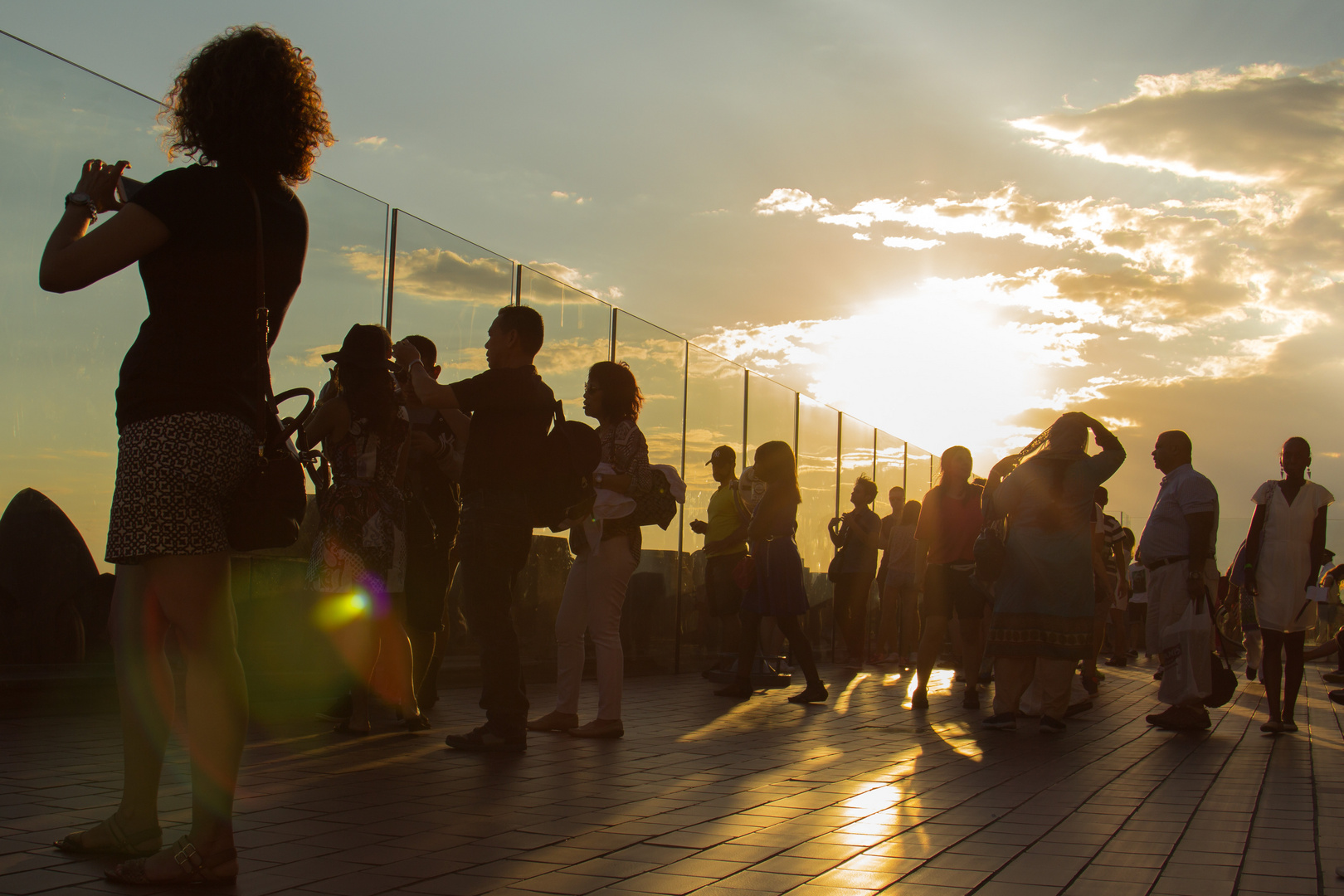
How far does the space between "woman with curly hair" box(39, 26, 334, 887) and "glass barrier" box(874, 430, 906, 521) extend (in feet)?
58.3

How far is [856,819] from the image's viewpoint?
426 centimetres

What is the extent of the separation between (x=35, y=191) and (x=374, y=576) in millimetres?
2531

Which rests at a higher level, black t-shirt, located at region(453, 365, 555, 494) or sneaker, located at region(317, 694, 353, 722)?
black t-shirt, located at region(453, 365, 555, 494)

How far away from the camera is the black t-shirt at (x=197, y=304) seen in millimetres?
3020

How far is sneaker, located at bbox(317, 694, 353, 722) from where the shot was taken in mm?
6480

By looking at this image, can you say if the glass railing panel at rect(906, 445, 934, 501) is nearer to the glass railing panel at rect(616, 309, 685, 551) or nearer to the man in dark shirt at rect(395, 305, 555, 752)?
the glass railing panel at rect(616, 309, 685, 551)

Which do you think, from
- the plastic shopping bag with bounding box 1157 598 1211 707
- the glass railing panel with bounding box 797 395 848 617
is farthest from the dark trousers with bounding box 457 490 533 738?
the glass railing panel with bounding box 797 395 848 617

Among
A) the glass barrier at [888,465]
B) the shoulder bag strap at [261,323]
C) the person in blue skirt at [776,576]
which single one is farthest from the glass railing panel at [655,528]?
the glass barrier at [888,465]

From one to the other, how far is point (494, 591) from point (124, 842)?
258 centimetres

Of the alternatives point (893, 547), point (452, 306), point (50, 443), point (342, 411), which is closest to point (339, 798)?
point (342, 411)

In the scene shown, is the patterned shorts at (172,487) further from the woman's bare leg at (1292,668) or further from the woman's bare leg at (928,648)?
the woman's bare leg at (1292,668)

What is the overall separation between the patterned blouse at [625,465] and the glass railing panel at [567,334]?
10.3 ft

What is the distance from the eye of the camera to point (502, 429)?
18.6ft

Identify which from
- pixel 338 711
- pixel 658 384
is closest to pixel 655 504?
pixel 338 711
